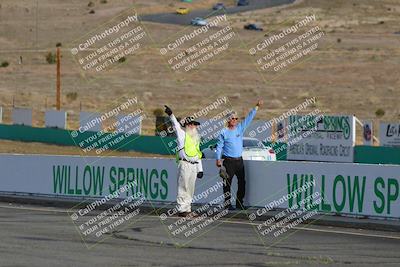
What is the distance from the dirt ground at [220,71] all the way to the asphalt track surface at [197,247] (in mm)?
32775

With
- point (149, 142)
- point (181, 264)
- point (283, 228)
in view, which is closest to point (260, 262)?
point (181, 264)

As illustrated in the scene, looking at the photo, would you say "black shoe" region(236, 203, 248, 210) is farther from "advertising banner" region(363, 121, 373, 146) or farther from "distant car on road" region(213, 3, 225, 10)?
"distant car on road" region(213, 3, 225, 10)

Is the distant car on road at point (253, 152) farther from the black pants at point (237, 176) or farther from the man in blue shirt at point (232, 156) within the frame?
the black pants at point (237, 176)

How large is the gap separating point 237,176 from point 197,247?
6053 millimetres

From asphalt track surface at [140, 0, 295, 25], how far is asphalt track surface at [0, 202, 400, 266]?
271 feet

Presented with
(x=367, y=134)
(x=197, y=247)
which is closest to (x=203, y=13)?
(x=367, y=134)

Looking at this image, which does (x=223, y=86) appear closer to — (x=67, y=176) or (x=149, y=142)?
(x=149, y=142)

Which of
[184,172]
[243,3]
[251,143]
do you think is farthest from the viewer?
[243,3]

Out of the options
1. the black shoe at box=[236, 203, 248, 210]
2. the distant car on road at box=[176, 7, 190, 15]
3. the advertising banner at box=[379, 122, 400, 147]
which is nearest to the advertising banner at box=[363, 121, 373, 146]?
the advertising banner at box=[379, 122, 400, 147]

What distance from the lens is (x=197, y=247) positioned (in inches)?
675

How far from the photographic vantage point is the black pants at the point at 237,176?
23016 millimetres

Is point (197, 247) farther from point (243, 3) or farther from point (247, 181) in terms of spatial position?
point (243, 3)

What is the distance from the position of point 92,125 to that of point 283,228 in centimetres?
3279

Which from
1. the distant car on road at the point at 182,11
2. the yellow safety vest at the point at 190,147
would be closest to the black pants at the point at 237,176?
the yellow safety vest at the point at 190,147
